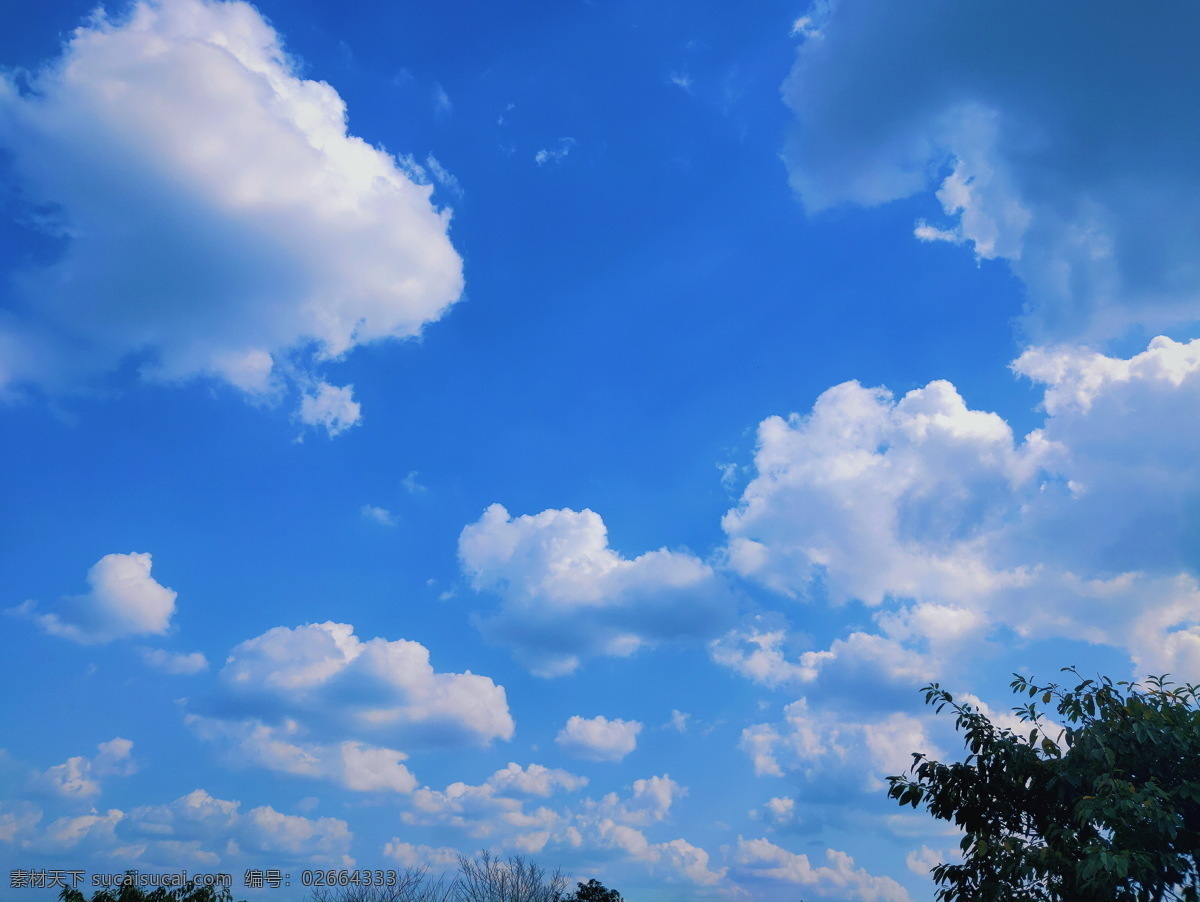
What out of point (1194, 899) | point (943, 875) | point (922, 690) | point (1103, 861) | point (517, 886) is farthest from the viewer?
point (517, 886)

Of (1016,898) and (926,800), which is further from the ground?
(926,800)

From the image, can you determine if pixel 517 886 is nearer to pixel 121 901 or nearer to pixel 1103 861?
pixel 121 901

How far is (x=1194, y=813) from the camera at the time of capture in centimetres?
1249

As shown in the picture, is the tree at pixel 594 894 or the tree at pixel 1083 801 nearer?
the tree at pixel 1083 801

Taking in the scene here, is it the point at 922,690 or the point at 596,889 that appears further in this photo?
the point at 596,889

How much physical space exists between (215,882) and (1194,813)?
85.8 ft

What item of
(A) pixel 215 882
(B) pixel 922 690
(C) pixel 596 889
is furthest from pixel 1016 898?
(C) pixel 596 889

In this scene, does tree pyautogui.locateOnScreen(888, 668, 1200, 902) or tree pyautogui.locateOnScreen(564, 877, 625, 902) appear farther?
tree pyautogui.locateOnScreen(564, 877, 625, 902)

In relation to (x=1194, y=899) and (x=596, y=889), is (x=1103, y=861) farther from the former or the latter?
(x=596, y=889)

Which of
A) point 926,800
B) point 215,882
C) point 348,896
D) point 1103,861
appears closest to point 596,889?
point 348,896

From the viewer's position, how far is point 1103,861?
35.6ft

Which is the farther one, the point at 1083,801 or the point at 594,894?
the point at 594,894

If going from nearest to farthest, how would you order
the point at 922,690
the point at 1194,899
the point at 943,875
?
the point at 1194,899, the point at 943,875, the point at 922,690

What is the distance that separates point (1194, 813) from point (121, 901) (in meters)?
26.7
